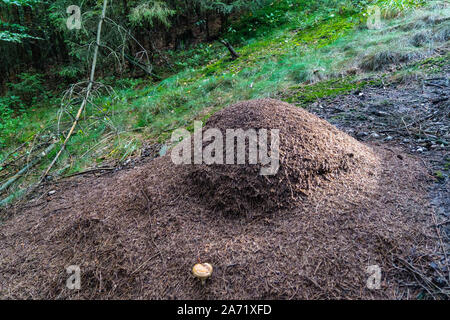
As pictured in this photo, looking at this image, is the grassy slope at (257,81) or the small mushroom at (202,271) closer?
the small mushroom at (202,271)

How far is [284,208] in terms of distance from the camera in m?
2.09

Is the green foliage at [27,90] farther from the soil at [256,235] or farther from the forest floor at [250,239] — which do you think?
the soil at [256,235]

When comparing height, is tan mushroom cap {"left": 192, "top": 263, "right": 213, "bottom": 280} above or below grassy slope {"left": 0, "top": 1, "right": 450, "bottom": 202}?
below

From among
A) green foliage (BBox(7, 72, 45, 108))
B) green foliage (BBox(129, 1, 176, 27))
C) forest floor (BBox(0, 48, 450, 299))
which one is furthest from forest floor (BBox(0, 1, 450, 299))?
green foliage (BBox(7, 72, 45, 108))

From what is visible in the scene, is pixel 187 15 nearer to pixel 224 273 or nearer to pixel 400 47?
pixel 400 47

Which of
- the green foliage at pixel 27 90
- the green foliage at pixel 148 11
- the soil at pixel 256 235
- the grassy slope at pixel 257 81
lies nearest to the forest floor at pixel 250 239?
the soil at pixel 256 235

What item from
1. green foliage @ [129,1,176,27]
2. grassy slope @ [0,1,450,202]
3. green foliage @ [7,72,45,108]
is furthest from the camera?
green foliage @ [7,72,45,108]

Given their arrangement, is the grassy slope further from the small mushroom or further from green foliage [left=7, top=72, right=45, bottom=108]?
the small mushroom

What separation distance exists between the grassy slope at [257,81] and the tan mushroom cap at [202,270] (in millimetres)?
2942

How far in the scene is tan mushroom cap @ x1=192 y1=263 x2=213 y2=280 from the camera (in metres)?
1.65

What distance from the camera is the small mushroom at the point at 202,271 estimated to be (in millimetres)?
1646

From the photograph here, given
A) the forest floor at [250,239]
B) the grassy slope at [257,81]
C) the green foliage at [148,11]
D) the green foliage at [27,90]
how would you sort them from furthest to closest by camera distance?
the green foliage at [27,90] → the green foliage at [148,11] → the grassy slope at [257,81] → the forest floor at [250,239]
